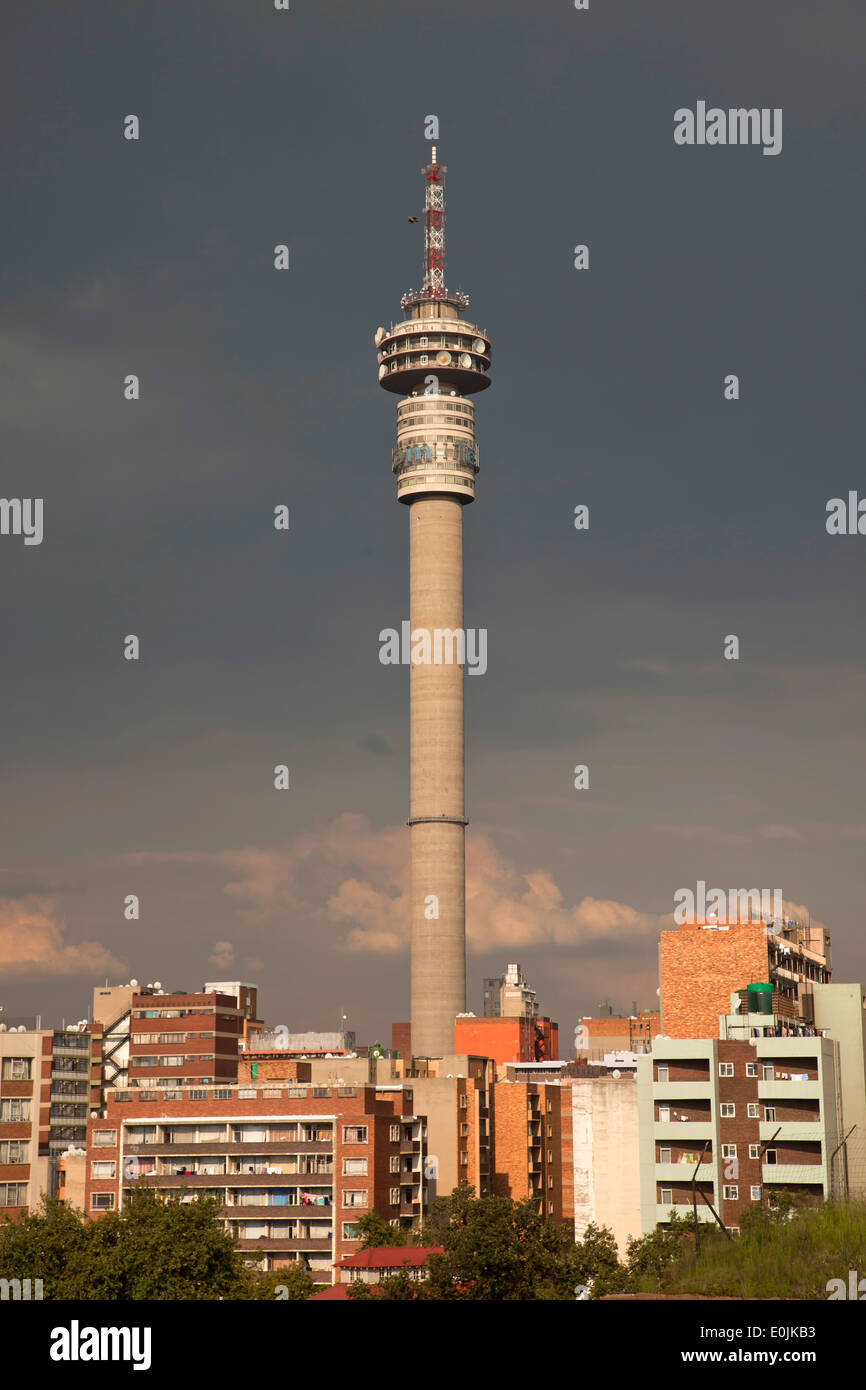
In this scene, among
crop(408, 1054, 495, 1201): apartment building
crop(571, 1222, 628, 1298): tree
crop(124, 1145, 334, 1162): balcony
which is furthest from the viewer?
crop(408, 1054, 495, 1201): apartment building

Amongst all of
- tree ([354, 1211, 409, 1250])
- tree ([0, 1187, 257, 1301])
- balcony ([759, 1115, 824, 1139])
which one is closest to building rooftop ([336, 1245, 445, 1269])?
tree ([0, 1187, 257, 1301])

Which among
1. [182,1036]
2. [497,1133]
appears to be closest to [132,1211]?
[497,1133]

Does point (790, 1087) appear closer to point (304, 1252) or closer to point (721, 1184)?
point (721, 1184)

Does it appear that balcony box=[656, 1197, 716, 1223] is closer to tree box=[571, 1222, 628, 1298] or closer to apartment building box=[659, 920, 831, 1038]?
tree box=[571, 1222, 628, 1298]

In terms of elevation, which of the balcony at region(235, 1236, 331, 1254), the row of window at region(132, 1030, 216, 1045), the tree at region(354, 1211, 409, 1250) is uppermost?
the row of window at region(132, 1030, 216, 1045)
